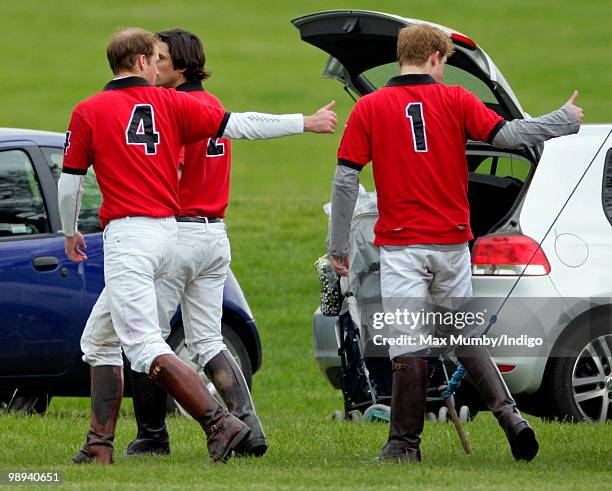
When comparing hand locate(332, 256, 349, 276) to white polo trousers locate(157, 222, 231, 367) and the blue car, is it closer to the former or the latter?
white polo trousers locate(157, 222, 231, 367)

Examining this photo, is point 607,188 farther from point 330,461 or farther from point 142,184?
point 142,184

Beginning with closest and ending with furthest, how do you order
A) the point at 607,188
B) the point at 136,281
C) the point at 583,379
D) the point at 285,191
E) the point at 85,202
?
the point at 136,281 → the point at 583,379 → the point at 607,188 → the point at 85,202 → the point at 285,191

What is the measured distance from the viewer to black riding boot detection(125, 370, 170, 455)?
24.5 feet

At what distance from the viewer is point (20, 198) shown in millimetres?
9000

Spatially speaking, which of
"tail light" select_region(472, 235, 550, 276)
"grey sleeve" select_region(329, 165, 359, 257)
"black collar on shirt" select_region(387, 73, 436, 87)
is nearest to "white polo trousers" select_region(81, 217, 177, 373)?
"grey sleeve" select_region(329, 165, 359, 257)

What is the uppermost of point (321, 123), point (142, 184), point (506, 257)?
point (321, 123)

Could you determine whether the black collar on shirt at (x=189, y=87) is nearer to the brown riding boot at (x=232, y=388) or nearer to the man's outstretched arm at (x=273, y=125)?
the man's outstretched arm at (x=273, y=125)

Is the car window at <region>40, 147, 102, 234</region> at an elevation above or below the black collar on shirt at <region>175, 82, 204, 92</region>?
below

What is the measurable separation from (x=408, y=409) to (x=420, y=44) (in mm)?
1635

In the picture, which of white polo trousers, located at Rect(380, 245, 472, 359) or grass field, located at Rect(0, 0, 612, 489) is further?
white polo trousers, located at Rect(380, 245, 472, 359)

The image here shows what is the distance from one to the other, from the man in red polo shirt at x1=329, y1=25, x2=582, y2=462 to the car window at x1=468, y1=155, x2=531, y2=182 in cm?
169

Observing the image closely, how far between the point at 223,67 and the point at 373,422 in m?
36.4

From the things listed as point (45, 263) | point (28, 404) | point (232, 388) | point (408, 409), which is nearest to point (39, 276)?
point (45, 263)

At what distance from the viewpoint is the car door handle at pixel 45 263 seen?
8.82m
